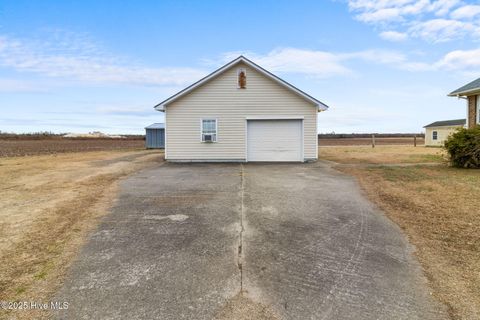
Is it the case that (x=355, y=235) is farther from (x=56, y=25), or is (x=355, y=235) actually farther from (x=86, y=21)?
(x=56, y=25)

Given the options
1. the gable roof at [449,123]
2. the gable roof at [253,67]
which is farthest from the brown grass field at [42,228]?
the gable roof at [449,123]

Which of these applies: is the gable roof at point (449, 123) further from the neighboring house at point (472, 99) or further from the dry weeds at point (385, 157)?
the neighboring house at point (472, 99)

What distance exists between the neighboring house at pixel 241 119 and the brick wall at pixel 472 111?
8798 millimetres

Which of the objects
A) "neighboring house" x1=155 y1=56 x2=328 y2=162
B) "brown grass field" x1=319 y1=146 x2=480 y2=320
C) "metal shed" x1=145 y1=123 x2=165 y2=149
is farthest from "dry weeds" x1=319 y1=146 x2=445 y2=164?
"metal shed" x1=145 y1=123 x2=165 y2=149

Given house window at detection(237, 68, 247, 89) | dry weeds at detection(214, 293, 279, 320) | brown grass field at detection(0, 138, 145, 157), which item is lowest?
dry weeds at detection(214, 293, 279, 320)

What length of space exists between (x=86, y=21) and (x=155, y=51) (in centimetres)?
443

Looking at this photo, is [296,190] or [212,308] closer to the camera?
[212,308]

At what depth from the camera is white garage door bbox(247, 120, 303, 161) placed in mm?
15836

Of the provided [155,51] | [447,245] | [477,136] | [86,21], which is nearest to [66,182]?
[447,245]

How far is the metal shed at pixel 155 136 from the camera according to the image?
3141cm

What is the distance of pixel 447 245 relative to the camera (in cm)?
482

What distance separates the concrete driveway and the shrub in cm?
835

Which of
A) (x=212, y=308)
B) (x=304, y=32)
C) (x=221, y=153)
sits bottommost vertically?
(x=212, y=308)

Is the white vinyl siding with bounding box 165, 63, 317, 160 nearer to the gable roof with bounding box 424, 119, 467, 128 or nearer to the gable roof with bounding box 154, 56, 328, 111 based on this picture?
the gable roof with bounding box 154, 56, 328, 111
